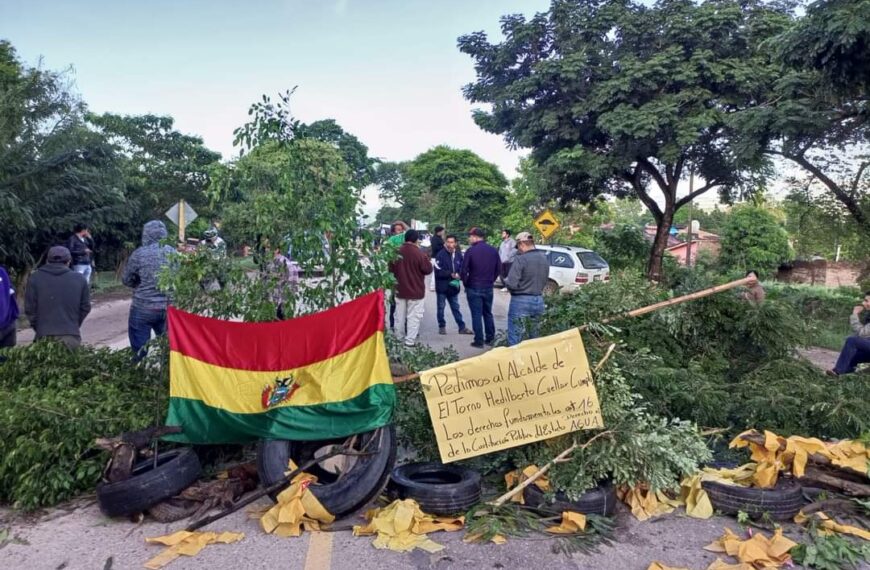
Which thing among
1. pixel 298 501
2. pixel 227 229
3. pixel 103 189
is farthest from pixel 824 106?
pixel 103 189

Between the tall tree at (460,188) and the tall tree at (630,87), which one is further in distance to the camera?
the tall tree at (460,188)

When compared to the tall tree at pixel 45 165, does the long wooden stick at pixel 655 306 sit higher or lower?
lower

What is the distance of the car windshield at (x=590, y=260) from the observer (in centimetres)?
1851

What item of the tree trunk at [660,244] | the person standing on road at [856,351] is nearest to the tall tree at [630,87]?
the tree trunk at [660,244]

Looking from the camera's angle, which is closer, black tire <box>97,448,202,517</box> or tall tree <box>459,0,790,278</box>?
black tire <box>97,448,202,517</box>

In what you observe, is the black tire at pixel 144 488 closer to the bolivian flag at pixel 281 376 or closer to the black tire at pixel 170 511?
the black tire at pixel 170 511

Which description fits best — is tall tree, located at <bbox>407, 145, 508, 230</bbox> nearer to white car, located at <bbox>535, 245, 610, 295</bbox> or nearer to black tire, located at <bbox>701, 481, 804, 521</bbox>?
white car, located at <bbox>535, 245, 610, 295</bbox>

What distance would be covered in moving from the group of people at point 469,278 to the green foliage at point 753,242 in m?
24.1

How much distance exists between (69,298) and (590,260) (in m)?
14.8

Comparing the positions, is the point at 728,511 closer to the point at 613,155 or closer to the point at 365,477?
the point at 365,477

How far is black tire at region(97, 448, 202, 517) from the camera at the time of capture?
409 centimetres

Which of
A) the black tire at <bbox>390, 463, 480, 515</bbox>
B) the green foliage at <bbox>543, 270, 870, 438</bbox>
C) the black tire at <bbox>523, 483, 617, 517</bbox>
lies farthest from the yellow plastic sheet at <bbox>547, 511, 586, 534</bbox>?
the green foliage at <bbox>543, 270, 870, 438</bbox>

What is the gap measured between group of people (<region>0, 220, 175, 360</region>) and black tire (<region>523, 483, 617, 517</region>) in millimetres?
3926

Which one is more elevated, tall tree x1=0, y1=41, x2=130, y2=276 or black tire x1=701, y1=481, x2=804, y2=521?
tall tree x1=0, y1=41, x2=130, y2=276
